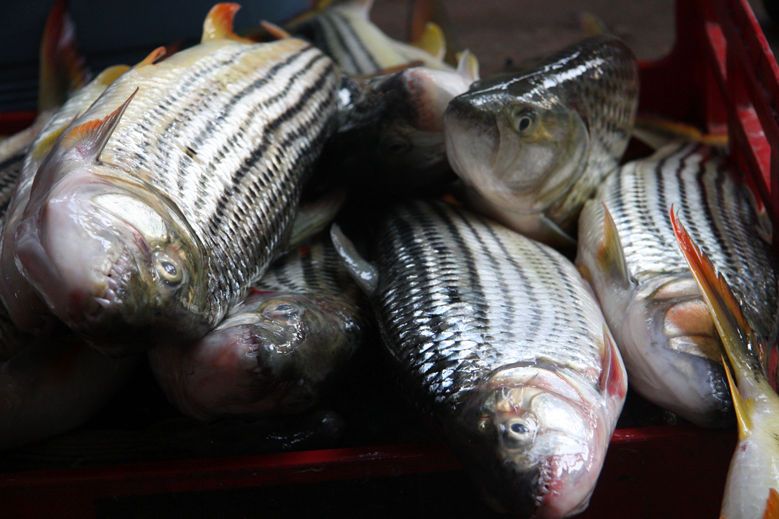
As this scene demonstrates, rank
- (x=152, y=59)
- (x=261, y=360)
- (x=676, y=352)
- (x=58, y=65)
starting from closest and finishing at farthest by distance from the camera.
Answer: (x=261, y=360) → (x=676, y=352) → (x=152, y=59) → (x=58, y=65)

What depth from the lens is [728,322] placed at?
140 cm

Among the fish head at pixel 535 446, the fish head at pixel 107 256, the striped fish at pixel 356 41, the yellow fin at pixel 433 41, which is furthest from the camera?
the yellow fin at pixel 433 41

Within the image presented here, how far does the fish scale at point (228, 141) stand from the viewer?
134 centimetres

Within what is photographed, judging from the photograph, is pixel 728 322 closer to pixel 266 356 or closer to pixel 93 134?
pixel 266 356

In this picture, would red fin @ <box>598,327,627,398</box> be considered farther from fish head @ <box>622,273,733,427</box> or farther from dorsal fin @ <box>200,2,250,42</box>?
dorsal fin @ <box>200,2,250,42</box>

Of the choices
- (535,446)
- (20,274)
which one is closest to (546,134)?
(535,446)

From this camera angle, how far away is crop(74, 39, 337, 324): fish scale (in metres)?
1.34

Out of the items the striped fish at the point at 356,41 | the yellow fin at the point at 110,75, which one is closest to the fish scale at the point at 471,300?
the yellow fin at the point at 110,75

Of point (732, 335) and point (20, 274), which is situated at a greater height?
point (20, 274)

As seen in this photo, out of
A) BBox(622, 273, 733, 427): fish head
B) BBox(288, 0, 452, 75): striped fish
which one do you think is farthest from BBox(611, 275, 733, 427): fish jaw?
BBox(288, 0, 452, 75): striped fish

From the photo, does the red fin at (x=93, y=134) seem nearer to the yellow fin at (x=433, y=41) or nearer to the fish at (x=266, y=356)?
the fish at (x=266, y=356)

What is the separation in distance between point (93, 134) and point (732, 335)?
3.39 ft

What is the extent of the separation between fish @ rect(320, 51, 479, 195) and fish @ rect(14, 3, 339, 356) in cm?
7

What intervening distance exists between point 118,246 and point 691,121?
1.92m
